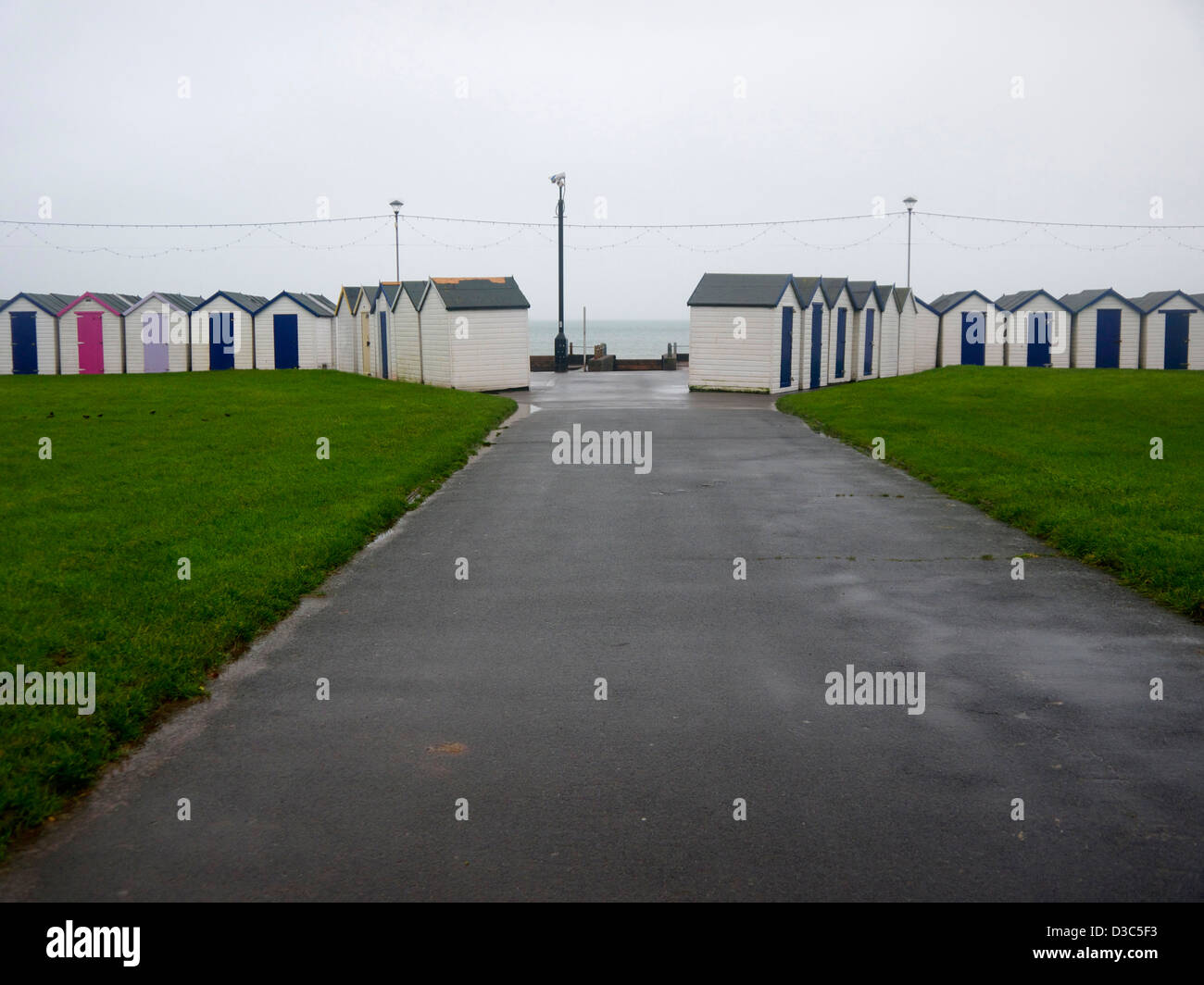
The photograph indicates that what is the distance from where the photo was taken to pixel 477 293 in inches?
1417

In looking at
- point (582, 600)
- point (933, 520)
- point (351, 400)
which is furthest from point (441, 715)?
point (351, 400)

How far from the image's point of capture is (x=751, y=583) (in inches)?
369

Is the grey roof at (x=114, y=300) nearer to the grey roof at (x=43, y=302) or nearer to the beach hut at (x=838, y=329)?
the grey roof at (x=43, y=302)

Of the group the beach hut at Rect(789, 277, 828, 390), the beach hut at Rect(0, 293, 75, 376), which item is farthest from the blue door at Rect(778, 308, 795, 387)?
the beach hut at Rect(0, 293, 75, 376)

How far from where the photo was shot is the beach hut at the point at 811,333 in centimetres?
3594

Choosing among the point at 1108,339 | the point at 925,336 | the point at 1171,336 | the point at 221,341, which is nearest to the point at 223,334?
the point at 221,341

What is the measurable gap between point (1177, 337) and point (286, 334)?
129 feet

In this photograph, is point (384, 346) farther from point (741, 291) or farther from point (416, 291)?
point (741, 291)

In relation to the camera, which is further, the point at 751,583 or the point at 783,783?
the point at 751,583

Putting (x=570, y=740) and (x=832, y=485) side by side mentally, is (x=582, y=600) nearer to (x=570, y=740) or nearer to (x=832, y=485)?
(x=570, y=740)

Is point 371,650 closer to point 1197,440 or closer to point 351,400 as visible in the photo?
point 1197,440

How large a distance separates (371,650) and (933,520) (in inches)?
286

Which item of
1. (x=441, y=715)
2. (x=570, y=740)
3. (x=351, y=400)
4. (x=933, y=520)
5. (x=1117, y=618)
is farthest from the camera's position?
(x=351, y=400)
